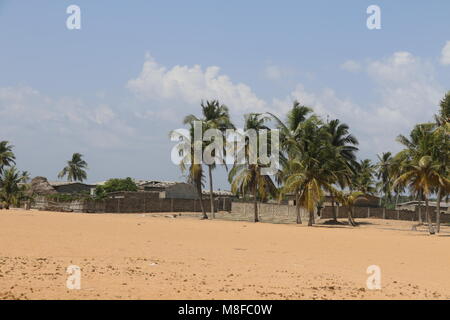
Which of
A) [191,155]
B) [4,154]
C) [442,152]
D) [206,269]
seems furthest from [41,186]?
[206,269]

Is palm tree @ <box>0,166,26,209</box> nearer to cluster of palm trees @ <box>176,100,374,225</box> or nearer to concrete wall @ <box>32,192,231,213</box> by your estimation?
concrete wall @ <box>32,192,231,213</box>

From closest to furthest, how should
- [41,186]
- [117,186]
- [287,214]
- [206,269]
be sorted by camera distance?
[206,269] < [287,214] < [117,186] < [41,186]

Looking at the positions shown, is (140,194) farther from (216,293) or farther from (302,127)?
(216,293)

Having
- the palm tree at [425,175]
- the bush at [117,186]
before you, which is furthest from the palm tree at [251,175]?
the bush at [117,186]

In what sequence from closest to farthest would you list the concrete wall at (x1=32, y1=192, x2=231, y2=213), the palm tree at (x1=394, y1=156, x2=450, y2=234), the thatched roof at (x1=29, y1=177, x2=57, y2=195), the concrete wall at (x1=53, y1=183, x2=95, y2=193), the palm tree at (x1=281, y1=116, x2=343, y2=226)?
the palm tree at (x1=394, y1=156, x2=450, y2=234), the palm tree at (x1=281, y1=116, x2=343, y2=226), the concrete wall at (x1=32, y1=192, x2=231, y2=213), the thatched roof at (x1=29, y1=177, x2=57, y2=195), the concrete wall at (x1=53, y1=183, x2=95, y2=193)

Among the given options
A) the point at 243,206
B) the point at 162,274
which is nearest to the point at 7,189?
the point at 243,206

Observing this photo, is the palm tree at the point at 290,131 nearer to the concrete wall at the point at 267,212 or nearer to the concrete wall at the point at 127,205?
the concrete wall at the point at 267,212

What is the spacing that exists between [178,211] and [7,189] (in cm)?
1720

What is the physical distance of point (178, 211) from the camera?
56.0m

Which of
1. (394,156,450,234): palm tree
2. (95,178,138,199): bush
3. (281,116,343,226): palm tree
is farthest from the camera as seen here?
(95,178,138,199): bush

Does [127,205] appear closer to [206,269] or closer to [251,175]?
[251,175]

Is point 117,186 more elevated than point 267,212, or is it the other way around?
point 117,186

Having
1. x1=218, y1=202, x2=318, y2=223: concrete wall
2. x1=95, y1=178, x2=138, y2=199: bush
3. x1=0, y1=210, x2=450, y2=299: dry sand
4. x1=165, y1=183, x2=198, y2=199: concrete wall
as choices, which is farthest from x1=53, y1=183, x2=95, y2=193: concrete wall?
x1=0, y1=210, x2=450, y2=299: dry sand

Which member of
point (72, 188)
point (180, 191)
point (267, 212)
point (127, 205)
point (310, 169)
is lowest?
point (267, 212)
